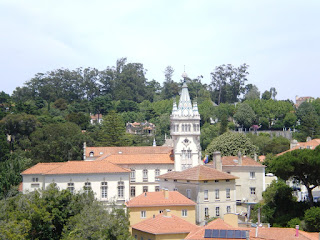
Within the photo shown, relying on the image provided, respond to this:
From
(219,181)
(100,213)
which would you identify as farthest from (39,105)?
(100,213)

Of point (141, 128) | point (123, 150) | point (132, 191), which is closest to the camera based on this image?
point (132, 191)

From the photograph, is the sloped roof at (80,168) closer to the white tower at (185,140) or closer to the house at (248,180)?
the white tower at (185,140)

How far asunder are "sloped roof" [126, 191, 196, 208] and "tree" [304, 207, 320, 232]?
9.27 m

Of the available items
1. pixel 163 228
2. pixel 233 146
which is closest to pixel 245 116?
pixel 233 146

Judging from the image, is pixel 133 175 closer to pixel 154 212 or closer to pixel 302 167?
pixel 154 212

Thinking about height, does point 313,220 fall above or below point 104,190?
below

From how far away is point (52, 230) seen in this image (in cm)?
4566

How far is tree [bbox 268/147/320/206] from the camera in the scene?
50.2 metres

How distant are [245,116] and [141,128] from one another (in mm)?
19302

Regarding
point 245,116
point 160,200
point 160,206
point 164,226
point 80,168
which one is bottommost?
point 164,226

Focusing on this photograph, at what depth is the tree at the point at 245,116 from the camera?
112 metres

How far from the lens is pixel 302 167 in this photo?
51.0 metres

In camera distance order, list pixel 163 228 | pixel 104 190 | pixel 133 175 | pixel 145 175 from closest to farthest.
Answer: pixel 163 228
pixel 104 190
pixel 133 175
pixel 145 175

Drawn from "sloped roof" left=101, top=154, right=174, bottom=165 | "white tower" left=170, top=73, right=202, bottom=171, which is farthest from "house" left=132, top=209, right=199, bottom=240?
"white tower" left=170, top=73, right=202, bottom=171
